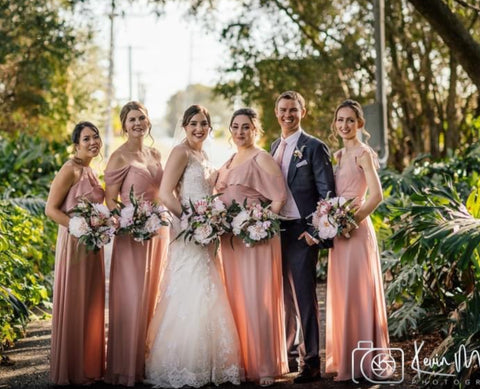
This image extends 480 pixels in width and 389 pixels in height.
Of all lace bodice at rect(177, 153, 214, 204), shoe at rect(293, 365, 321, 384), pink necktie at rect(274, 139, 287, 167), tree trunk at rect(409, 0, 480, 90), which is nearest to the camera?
shoe at rect(293, 365, 321, 384)

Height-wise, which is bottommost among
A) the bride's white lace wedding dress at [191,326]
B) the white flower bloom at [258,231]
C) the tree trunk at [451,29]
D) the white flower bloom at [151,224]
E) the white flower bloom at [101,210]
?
the bride's white lace wedding dress at [191,326]

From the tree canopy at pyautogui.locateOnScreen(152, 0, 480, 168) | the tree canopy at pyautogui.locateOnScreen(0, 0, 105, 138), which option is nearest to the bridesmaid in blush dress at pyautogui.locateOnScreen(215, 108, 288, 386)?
the tree canopy at pyautogui.locateOnScreen(0, 0, 105, 138)

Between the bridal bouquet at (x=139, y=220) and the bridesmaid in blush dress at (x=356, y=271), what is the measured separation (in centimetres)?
167

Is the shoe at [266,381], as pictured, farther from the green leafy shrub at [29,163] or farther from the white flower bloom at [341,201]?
the green leafy shrub at [29,163]

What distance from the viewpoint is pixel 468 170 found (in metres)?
12.3

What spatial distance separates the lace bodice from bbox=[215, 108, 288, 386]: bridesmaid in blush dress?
18 cm

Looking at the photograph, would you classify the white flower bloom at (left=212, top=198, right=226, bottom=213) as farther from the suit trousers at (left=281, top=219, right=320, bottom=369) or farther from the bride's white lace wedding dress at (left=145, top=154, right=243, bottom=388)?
the suit trousers at (left=281, top=219, right=320, bottom=369)

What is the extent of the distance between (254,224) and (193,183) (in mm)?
785

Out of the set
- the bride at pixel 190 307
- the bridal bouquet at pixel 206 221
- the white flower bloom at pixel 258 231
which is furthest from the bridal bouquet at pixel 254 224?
the bride at pixel 190 307

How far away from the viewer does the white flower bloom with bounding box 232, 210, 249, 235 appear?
7.04 metres

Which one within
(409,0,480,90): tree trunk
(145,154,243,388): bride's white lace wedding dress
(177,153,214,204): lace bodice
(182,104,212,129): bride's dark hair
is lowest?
(145,154,243,388): bride's white lace wedding dress

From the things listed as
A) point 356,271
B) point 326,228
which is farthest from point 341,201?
point 356,271

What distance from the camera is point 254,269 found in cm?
723

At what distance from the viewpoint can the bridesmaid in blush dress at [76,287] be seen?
7031 millimetres
